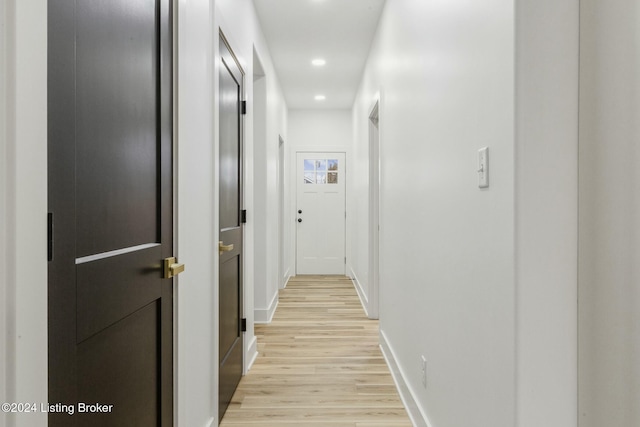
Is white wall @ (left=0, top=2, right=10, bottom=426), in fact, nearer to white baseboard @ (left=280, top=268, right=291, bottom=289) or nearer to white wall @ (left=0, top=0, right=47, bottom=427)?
white wall @ (left=0, top=0, right=47, bottom=427)

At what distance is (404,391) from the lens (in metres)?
2.24

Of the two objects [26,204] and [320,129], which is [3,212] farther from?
[320,129]

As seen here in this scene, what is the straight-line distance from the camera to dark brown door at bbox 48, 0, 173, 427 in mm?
794

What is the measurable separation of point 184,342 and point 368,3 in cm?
273

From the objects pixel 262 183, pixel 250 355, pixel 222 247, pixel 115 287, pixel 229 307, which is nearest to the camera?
pixel 115 287

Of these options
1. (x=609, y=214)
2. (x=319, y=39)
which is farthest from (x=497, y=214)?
(x=319, y=39)

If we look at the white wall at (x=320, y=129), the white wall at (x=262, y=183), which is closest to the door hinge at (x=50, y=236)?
the white wall at (x=262, y=183)

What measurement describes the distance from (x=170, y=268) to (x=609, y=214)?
1.22 meters

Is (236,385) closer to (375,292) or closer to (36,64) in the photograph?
(375,292)

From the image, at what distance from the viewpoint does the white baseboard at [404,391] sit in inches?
75.3

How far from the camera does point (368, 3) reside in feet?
10.1

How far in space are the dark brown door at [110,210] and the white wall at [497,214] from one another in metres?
0.99

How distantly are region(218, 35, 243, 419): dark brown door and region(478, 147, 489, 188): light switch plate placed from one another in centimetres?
133

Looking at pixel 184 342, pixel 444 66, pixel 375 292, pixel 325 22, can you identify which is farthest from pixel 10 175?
pixel 375 292
